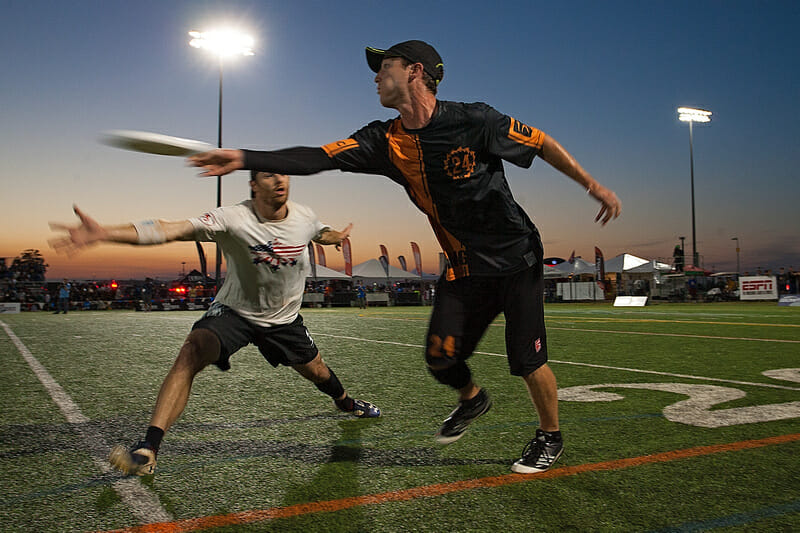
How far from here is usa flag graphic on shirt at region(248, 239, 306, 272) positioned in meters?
4.00

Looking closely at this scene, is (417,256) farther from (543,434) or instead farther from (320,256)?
(543,434)

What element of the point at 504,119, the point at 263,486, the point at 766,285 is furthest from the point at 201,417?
the point at 766,285

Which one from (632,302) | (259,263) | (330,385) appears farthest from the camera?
(632,302)

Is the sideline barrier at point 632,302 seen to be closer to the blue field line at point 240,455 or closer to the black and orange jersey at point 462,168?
the blue field line at point 240,455

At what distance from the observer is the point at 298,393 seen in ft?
19.0

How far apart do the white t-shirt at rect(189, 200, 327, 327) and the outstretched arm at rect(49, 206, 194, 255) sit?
16.8 inches

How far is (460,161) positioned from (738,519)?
2.01 meters

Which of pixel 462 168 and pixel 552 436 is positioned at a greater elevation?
pixel 462 168

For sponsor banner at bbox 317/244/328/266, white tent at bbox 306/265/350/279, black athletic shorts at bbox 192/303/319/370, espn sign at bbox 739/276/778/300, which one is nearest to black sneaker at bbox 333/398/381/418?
black athletic shorts at bbox 192/303/319/370

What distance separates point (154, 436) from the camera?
10.4ft

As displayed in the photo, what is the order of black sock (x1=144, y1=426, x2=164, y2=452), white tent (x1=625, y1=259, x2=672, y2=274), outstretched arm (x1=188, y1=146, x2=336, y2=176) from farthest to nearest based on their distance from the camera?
white tent (x1=625, y1=259, x2=672, y2=274), black sock (x1=144, y1=426, x2=164, y2=452), outstretched arm (x1=188, y1=146, x2=336, y2=176)

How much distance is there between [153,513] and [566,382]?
4.41 metres

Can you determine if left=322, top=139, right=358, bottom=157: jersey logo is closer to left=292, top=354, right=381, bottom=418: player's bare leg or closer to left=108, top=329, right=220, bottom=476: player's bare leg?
left=108, top=329, right=220, bottom=476: player's bare leg

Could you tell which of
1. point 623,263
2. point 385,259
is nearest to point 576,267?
point 623,263
